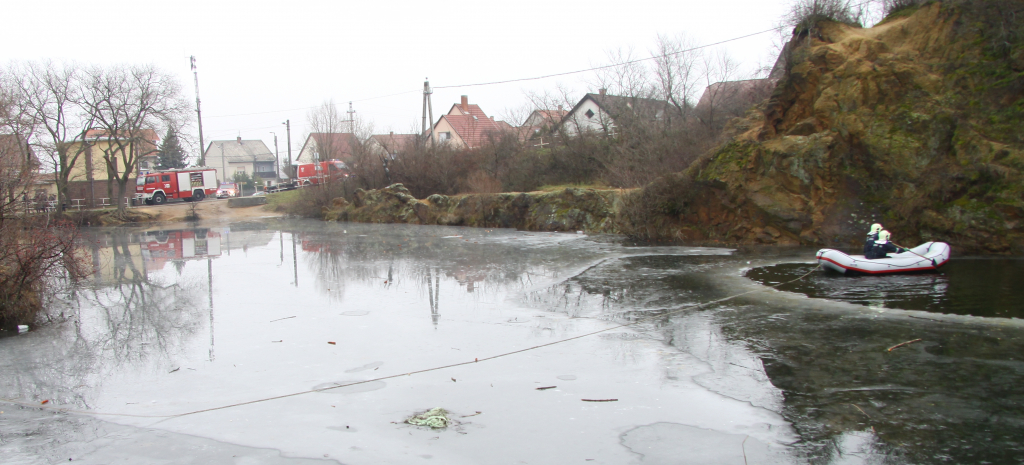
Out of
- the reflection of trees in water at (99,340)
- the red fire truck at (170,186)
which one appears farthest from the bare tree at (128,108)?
the reflection of trees in water at (99,340)

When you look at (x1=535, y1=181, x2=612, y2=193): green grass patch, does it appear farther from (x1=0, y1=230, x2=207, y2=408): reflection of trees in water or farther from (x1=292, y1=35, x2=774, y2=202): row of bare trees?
(x1=0, y1=230, x2=207, y2=408): reflection of trees in water

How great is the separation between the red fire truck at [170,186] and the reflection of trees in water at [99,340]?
37051mm

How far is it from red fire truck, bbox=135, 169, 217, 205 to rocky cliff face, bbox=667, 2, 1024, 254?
39.7m

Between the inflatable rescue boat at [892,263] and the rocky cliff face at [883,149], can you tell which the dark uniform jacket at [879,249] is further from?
the rocky cliff face at [883,149]

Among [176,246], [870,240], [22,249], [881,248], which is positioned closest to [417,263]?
[22,249]

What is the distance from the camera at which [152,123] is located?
39469mm

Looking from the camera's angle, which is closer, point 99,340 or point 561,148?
point 99,340

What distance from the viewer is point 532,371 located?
6699 millimetres

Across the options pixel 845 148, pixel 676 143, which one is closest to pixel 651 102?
pixel 676 143

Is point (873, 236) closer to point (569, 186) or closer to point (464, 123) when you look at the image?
point (569, 186)

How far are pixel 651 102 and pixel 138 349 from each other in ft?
102

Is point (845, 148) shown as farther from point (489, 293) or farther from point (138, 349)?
point (138, 349)

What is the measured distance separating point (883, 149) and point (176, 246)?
22.6 meters

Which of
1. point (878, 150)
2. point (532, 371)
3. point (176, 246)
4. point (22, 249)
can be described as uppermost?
point (878, 150)
